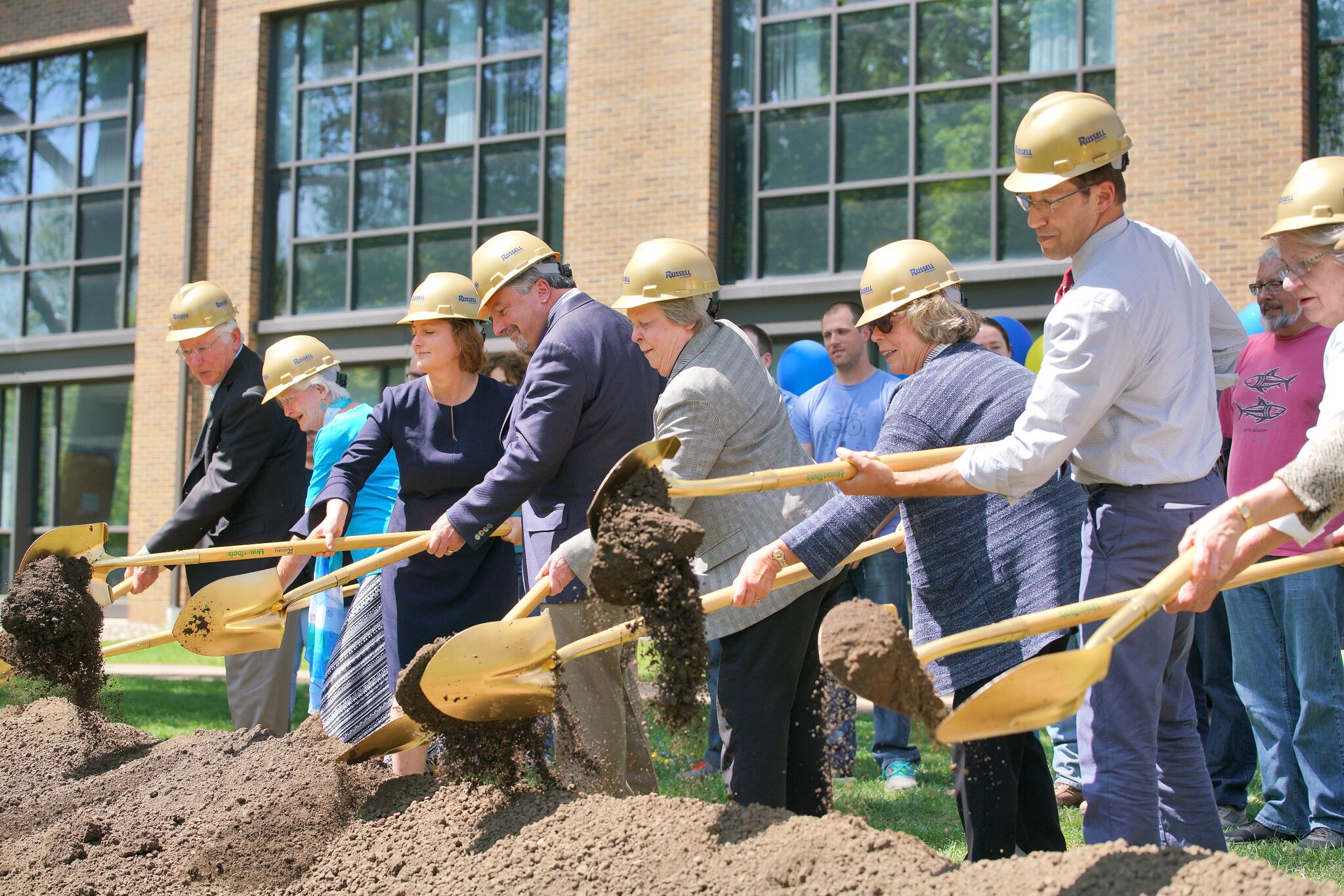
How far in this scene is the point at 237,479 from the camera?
6148 mm

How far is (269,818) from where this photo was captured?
450 cm

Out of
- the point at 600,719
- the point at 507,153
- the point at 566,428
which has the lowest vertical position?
the point at 600,719

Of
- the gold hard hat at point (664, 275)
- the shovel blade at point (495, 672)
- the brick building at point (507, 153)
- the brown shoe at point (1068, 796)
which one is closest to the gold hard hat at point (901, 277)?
the gold hard hat at point (664, 275)

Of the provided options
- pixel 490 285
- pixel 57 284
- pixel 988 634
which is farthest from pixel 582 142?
pixel 988 634

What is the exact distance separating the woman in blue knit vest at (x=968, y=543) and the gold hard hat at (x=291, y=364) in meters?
3.55

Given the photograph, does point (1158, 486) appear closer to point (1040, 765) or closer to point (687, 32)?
point (1040, 765)

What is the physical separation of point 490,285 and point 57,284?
15731 mm

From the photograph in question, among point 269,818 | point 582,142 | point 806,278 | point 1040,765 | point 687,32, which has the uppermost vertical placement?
point 687,32

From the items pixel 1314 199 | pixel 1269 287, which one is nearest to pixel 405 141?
pixel 1269 287

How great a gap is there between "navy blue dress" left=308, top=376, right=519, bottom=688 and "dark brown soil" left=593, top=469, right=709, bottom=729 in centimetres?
177

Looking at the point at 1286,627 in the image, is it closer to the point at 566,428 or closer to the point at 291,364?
the point at 566,428

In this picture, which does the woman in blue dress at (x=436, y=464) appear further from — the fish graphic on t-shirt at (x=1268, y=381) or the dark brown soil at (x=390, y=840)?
the fish graphic on t-shirt at (x=1268, y=381)

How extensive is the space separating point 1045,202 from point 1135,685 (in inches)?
52.0

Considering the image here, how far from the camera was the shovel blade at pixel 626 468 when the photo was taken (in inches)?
140
